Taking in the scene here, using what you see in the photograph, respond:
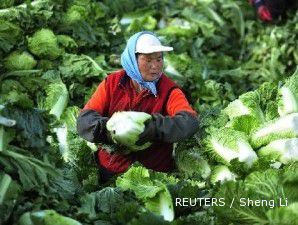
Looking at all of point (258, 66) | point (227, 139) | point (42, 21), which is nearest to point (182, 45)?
point (258, 66)

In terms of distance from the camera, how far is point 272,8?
326 inches

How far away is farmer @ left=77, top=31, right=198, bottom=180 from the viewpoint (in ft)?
14.8

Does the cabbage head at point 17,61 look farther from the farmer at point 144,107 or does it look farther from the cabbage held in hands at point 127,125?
the cabbage held in hands at point 127,125

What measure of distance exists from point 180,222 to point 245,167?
102 cm


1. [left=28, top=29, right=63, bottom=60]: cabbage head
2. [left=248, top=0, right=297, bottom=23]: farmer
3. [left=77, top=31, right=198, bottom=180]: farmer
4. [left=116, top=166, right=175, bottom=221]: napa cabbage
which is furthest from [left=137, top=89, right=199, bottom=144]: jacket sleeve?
[left=248, top=0, right=297, bottom=23]: farmer

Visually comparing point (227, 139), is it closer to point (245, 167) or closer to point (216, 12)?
point (245, 167)

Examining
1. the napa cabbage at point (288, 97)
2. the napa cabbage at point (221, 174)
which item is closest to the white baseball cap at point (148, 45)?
the napa cabbage at point (221, 174)

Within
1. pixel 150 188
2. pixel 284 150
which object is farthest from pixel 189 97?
pixel 150 188

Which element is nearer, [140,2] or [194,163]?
[194,163]

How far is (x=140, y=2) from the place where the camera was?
838 cm

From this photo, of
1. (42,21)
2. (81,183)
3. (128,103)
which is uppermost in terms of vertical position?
(42,21)

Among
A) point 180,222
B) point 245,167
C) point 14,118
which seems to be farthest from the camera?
point 245,167

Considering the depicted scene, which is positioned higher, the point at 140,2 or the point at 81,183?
the point at 140,2

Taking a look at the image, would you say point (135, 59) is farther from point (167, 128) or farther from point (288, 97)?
point (288, 97)
